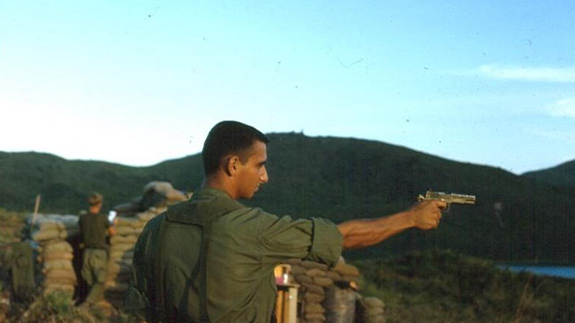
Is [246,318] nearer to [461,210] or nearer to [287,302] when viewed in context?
[287,302]

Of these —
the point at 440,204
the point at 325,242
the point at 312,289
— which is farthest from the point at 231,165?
the point at 312,289

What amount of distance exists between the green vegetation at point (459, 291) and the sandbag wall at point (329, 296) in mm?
581

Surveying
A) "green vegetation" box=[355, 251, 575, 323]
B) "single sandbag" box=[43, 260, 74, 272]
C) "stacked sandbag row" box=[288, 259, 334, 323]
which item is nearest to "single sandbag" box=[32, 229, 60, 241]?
"single sandbag" box=[43, 260, 74, 272]

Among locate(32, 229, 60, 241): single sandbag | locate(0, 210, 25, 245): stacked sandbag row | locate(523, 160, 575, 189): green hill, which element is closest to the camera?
locate(32, 229, 60, 241): single sandbag

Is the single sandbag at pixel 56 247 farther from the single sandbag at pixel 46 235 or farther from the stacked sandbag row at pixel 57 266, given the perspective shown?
the single sandbag at pixel 46 235

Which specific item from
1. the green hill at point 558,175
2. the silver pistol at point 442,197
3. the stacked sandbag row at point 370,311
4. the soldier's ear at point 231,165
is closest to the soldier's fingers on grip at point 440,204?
the silver pistol at point 442,197

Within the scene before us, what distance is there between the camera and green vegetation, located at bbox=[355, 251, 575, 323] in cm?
1792

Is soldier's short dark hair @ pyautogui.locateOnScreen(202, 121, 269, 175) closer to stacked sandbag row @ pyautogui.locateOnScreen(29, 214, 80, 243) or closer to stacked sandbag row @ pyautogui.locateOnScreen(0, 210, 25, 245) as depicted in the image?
stacked sandbag row @ pyautogui.locateOnScreen(29, 214, 80, 243)

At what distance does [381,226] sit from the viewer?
3.53m

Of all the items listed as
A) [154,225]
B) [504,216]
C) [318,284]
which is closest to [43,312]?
[318,284]

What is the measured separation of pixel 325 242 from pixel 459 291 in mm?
18384

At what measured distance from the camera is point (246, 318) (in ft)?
11.3

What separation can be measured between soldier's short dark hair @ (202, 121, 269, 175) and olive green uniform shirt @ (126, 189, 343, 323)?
4.8 inches

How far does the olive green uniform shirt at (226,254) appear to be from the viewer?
11.2ft
